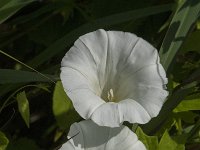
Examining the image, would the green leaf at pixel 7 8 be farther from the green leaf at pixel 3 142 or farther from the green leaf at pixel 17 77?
the green leaf at pixel 3 142

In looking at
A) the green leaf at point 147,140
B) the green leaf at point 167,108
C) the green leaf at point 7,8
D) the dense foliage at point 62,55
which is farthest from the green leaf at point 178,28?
the green leaf at point 7,8

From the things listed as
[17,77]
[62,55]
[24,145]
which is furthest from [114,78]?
[62,55]

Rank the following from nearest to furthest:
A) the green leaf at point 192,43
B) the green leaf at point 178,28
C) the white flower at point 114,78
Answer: the white flower at point 114,78, the green leaf at point 178,28, the green leaf at point 192,43

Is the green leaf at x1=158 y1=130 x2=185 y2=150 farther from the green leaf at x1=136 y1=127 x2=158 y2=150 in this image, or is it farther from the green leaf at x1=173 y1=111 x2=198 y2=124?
the green leaf at x1=173 y1=111 x2=198 y2=124

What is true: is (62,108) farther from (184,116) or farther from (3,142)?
(184,116)

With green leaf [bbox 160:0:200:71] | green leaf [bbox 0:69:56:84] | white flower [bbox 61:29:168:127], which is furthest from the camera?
green leaf [bbox 160:0:200:71]

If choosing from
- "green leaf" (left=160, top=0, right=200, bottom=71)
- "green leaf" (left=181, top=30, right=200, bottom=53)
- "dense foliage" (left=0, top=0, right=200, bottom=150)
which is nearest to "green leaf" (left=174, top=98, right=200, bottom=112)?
"dense foliage" (left=0, top=0, right=200, bottom=150)
